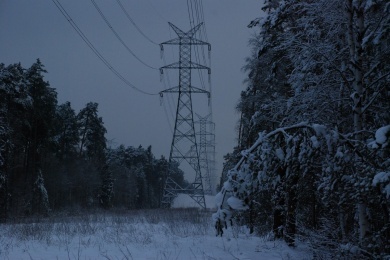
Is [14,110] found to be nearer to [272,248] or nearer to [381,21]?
[272,248]

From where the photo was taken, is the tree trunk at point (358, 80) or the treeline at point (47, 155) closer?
the tree trunk at point (358, 80)

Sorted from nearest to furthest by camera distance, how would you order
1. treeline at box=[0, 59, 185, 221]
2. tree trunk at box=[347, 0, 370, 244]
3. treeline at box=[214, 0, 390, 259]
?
treeline at box=[214, 0, 390, 259] → tree trunk at box=[347, 0, 370, 244] → treeline at box=[0, 59, 185, 221]

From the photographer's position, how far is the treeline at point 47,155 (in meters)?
27.7

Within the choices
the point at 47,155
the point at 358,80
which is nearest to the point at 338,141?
the point at 358,80

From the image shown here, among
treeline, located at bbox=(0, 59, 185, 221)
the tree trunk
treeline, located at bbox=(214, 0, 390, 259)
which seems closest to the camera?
treeline, located at bbox=(214, 0, 390, 259)

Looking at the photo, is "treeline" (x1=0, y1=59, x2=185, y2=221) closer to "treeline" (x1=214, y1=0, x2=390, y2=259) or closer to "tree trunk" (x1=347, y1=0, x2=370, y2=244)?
"treeline" (x1=214, y1=0, x2=390, y2=259)

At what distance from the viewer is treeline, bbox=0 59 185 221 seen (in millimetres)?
27719

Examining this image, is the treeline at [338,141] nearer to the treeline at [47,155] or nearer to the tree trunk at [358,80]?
the tree trunk at [358,80]

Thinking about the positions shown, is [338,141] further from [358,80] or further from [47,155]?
[47,155]

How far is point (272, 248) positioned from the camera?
31.8 ft

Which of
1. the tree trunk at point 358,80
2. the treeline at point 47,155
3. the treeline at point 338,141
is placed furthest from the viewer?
the treeline at point 47,155

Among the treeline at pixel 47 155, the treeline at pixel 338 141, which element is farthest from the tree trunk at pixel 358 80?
the treeline at pixel 47 155

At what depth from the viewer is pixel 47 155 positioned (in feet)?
140

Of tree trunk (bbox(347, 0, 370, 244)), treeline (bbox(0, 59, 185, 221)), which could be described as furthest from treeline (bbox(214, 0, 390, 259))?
treeline (bbox(0, 59, 185, 221))
